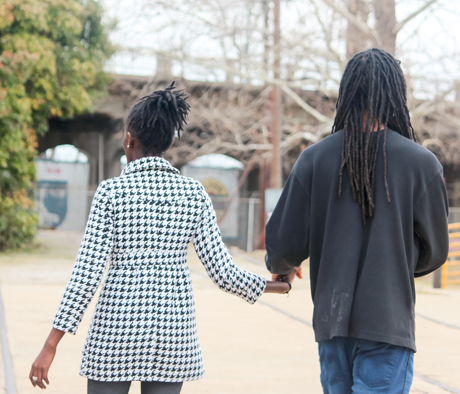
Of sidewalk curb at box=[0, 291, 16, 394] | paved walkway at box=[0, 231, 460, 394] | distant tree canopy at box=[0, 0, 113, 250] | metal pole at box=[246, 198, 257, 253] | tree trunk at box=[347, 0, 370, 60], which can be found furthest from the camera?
metal pole at box=[246, 198, 257, 253]

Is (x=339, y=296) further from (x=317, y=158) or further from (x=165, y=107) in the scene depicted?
(x=165, y=107)

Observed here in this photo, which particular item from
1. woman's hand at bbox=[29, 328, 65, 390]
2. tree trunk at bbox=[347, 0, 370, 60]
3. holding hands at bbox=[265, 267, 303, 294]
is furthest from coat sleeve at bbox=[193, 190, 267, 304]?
tree trunk at bbox=[347, 0, 370, 60]

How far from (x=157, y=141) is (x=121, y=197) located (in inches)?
10.9

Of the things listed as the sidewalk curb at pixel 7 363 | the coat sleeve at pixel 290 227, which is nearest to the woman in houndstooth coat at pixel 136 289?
the coat sleeve at pixel 290 227

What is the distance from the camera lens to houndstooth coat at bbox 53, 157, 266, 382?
2.27 meters

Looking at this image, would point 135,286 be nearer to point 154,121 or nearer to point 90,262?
point 90,262

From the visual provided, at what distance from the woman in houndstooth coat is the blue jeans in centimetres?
53

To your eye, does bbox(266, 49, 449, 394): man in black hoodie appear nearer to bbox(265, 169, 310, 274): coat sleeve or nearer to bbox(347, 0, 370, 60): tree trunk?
bbox(265, 169, 310, 274): coat sleeve

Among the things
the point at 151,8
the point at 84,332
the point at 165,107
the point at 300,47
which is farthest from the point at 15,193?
the point at 165,107

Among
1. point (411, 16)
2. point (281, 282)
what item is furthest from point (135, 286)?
point (411, 16)

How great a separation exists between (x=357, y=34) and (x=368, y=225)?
42.7ft

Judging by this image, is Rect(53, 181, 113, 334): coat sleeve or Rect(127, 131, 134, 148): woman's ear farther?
Rect(127, 131, 134, 148): woman's ear

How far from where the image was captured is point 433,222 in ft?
7.10

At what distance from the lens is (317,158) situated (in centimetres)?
223
